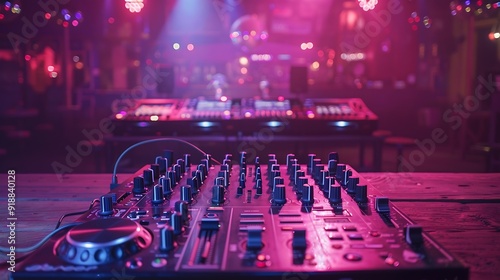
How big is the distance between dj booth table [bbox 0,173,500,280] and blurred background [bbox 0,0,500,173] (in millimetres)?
3274

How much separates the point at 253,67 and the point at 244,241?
16.0 metres

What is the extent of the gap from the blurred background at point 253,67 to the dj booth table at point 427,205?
3.27 metres

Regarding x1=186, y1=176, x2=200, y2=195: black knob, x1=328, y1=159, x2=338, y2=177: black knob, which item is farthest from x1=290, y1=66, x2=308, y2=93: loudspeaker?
x1=186, y1=176, x2=200, y2=195: black knob

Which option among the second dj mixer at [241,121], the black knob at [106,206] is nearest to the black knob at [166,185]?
the black knob at [106,206]

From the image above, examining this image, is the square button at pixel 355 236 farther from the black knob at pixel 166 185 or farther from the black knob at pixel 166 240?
the black knob at pixel 166 185

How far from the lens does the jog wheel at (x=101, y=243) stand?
0.89 m

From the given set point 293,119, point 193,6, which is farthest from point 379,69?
point 293,119

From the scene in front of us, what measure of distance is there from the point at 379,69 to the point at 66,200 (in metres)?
13.7

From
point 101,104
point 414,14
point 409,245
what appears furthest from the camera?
point 101,104

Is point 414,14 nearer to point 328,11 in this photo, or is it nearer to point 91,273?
point 328,11

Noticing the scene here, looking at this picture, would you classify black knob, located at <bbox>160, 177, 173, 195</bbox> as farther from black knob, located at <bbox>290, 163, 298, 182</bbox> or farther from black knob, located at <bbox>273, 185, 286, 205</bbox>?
black knob, located at <bbox>290, 163, 298, 182</bbox>

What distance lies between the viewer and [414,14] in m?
11.4

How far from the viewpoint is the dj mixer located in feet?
2.83

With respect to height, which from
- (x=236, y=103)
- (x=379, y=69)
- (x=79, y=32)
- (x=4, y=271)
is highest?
(x=79, y=32)
